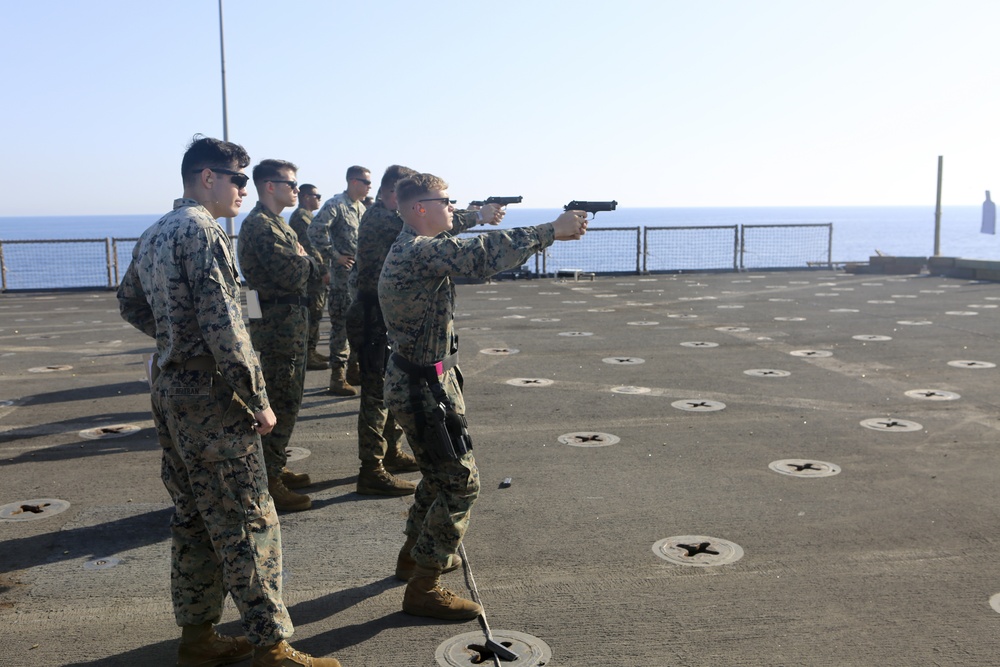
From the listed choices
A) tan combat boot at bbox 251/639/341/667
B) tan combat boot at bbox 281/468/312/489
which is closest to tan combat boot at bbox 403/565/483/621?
tan combat boot at bbox 251/639/341/667

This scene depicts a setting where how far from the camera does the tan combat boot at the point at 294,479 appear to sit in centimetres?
570

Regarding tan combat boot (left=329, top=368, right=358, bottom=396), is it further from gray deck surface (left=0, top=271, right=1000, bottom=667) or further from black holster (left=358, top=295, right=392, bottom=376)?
black holster (left=358, top=295, right=392, bottom=376)

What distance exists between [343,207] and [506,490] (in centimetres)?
478

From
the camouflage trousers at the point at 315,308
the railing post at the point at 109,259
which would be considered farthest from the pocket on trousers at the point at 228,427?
the railing post at the point at 109,259

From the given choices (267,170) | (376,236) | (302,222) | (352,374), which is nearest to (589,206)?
(376,236)

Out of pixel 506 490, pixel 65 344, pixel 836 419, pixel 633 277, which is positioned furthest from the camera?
pixel 633 277

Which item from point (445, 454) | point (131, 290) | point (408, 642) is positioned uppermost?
point (131, 290)

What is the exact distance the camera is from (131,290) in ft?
12.0

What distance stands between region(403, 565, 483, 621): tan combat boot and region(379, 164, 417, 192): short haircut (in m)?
2.71

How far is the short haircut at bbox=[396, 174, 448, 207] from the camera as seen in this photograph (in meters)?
3.96

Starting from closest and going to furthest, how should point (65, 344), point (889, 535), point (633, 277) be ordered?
1. point (889, 535)
2. point (65, 344)
3. point (633, 277)

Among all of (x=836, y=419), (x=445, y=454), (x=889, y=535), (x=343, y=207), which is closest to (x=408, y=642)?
(x=445, y=454)

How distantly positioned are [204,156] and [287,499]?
2574 mm

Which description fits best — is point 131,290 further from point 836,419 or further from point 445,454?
point 836,419
